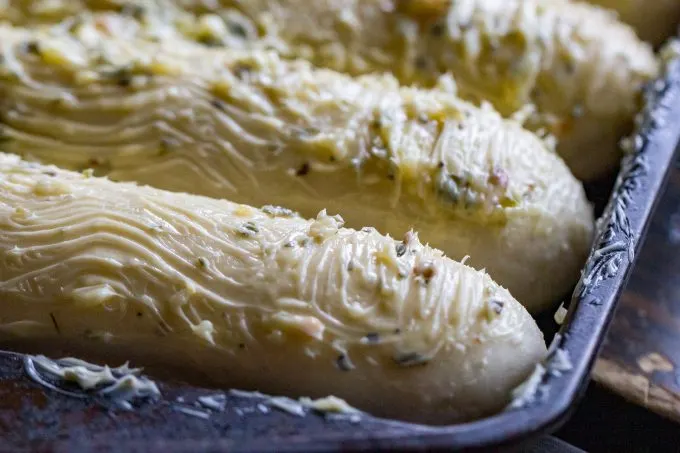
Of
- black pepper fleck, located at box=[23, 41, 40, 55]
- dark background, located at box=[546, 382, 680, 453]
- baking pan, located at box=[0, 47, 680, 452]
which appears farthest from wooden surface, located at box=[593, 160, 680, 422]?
black pepper fleck, located at box=[23, 41, 40, 55]

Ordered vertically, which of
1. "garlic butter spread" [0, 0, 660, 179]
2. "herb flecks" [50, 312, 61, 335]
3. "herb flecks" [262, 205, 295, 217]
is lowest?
Answer: "herb flecks" [50, 312, 61, 335]

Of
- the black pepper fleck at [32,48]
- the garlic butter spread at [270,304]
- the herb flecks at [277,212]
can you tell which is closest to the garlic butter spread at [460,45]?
the black pepper fleck at [32,48]

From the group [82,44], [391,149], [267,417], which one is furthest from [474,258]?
[82,44]

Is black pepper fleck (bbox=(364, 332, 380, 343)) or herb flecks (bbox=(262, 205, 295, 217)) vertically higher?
herb flecks (bbox=(262, 205, 295, 217))

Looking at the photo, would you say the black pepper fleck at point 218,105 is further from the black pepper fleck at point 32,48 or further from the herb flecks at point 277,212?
the black pepper fleck at point 32,48

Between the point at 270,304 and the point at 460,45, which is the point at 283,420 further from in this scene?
the point at 460,45

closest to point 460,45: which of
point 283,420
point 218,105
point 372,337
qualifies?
point 218,105

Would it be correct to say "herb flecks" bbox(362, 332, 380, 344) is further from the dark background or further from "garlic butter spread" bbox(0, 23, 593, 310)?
the dark background
